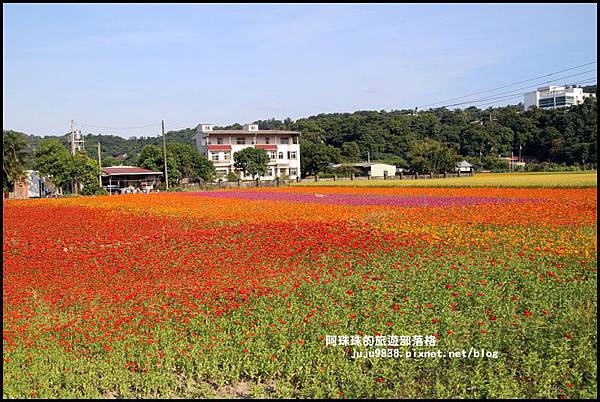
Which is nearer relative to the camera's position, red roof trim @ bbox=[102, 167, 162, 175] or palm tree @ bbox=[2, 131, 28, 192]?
palm tree @ bbox=[2, 131, 28, 192]

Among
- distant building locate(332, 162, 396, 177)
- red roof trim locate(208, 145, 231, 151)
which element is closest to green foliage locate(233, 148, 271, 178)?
red roof trim locate(208, 145, 231, 151)

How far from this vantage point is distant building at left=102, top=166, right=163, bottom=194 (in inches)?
2264

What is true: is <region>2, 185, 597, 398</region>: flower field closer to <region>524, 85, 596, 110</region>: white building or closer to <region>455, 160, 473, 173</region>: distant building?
<region>455, 160, 473, 173</region>: distant building

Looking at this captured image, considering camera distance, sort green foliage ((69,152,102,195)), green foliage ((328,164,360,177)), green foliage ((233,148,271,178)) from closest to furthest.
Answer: green foliage ((69,152,102,195)), green foliage ((233,148,271,178)), green foliage ((328,164,360,177))

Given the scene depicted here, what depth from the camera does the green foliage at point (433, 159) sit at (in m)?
68.8

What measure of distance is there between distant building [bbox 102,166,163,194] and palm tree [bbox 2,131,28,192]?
967cm

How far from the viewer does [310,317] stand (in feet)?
21.9

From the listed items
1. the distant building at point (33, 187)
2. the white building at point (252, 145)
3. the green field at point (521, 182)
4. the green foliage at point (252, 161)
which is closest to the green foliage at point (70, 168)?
the distant building at point (33, 187)

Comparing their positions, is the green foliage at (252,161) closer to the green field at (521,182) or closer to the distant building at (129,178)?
the distant building at (129,178)

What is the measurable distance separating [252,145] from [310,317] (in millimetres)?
67216

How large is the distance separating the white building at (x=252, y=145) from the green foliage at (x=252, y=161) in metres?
3.55

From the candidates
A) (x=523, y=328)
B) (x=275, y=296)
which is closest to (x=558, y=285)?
(x=523, y=328)

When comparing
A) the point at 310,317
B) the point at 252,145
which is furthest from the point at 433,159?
the point at 310,317

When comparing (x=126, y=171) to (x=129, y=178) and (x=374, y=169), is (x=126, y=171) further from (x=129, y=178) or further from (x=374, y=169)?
(x=374, y=169)
